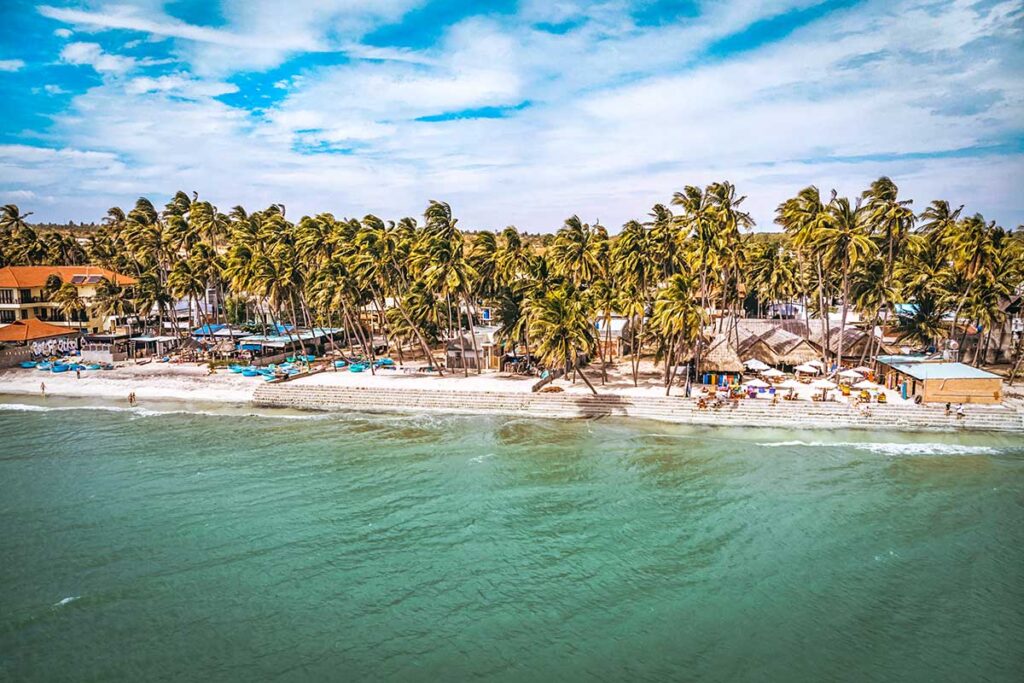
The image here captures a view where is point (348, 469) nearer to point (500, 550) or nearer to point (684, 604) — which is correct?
point (500, 550)

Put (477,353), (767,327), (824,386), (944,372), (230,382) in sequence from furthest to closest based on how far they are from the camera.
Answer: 1. (767,327)
2. (477,353)
3. (230,382)
4. (824,386)
5. (944,372)

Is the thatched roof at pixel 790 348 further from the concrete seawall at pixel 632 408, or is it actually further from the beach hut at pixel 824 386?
the concrete seawall at pixel 632 408

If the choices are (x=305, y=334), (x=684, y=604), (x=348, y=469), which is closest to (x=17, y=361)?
(x=305, y=334)

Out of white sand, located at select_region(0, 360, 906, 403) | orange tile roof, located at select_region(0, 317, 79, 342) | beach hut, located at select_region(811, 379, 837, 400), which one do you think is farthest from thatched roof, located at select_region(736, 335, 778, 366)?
orange tile roof, located at select_region(0, 317, 79, 342)

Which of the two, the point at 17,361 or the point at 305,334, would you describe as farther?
the point at 305,334

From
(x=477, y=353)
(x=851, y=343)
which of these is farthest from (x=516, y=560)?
(x=851, y=343)

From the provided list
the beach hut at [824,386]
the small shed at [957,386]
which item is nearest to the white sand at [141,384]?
the beach hut at [824,386]

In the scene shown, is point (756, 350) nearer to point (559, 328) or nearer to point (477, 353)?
point (559, 328)
